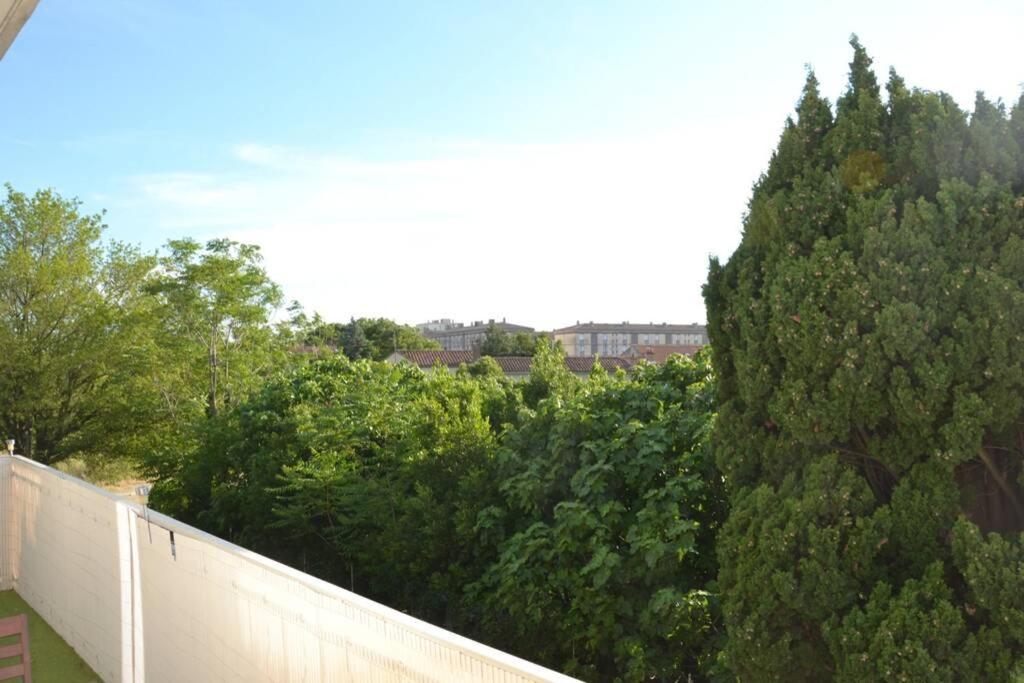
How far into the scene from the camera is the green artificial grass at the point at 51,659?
18.7 feet

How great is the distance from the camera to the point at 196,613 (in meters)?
4.04

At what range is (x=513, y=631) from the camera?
595 cm

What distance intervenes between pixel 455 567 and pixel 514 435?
104 cm

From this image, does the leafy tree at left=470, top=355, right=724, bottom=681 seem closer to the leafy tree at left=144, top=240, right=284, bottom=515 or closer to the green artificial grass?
the green artificial grass

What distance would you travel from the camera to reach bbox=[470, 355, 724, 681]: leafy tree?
4.88 metres

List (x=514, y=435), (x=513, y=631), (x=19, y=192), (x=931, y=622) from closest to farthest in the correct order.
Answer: (x=931, y=622), (x=513, y=631), (x=514, y=435), (x=19, y=192)

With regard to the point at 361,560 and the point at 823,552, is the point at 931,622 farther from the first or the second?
the point at 361,560

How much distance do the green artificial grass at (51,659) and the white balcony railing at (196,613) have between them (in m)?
0.07

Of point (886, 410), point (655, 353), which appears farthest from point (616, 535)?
point (655, 353)

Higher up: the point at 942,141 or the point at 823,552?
the point at 942,141

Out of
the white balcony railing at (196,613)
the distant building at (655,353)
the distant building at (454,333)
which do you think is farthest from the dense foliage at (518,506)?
the distant building at (454,333)

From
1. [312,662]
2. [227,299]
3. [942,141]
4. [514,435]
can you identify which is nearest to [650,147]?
[514,435]

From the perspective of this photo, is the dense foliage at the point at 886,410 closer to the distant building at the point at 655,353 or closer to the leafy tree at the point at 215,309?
the distant building at the point at 655,353

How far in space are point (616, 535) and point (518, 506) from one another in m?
1.17
